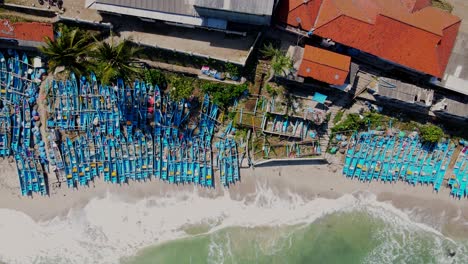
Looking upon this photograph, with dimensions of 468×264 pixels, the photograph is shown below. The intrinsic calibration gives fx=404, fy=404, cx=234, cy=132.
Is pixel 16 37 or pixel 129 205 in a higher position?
pixel 16 37

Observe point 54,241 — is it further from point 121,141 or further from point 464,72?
point 464,72

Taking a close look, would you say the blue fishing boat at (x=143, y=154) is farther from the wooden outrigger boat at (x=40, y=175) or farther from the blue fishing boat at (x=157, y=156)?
the wooden outrigger boat at (x=40, y=175)

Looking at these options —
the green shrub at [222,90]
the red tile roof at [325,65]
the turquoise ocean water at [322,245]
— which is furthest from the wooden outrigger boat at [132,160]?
the red tile roof at [325,65]

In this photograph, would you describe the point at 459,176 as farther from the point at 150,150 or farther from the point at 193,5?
the point at 150,150

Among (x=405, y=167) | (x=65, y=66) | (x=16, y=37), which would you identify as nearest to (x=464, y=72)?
(x=405, y=167)

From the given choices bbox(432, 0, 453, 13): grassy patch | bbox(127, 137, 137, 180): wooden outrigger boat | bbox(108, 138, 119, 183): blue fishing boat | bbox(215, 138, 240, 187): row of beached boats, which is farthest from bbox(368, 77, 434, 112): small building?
bbox(108, 138, 119, 183): blue fishing boat

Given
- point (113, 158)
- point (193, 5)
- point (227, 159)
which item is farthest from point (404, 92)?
point (113, 158)

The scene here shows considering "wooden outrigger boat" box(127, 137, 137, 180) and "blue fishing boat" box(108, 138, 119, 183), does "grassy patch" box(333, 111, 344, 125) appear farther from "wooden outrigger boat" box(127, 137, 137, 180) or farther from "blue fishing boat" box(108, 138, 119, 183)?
"blue fishing boat" box(108, 138, 119, 183)
